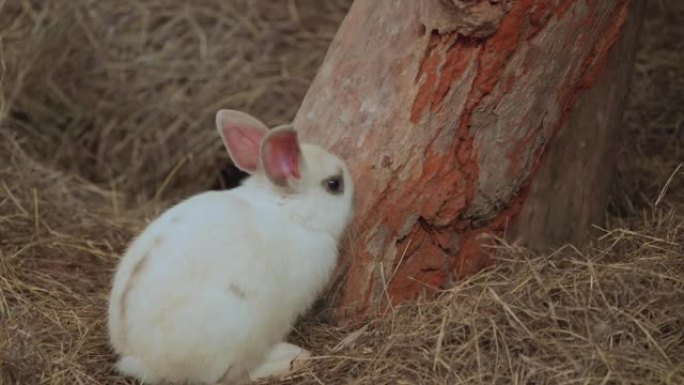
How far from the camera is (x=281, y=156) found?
4.32 metres

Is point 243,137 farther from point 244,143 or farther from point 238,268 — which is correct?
point 238,268

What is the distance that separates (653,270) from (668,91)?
7.81 ft

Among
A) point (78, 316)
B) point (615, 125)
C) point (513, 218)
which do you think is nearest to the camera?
point (78, 316)

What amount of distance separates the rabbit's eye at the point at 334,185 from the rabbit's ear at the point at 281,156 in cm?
10

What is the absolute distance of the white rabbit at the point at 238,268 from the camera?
403cm

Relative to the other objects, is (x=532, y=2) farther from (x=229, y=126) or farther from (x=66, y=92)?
(x=66, y=92)

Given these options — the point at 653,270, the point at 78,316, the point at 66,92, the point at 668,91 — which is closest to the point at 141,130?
the point at 66,92

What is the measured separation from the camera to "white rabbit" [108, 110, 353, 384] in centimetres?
403

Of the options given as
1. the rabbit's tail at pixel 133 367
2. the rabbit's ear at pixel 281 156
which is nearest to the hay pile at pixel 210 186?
the rabbit's tail at pixel 133 367

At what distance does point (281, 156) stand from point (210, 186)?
2.26 metres

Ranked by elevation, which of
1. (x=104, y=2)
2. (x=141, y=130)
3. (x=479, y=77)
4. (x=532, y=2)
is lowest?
(x=141, y=130)

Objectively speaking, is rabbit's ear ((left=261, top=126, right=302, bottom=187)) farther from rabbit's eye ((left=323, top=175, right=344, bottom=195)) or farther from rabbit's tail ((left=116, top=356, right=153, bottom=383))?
rabbit's tail ((left=116, top=356, right=153, bottom=383))

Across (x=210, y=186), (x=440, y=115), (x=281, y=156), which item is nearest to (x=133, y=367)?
(x=281, y=156)

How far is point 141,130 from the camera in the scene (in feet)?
22.1
